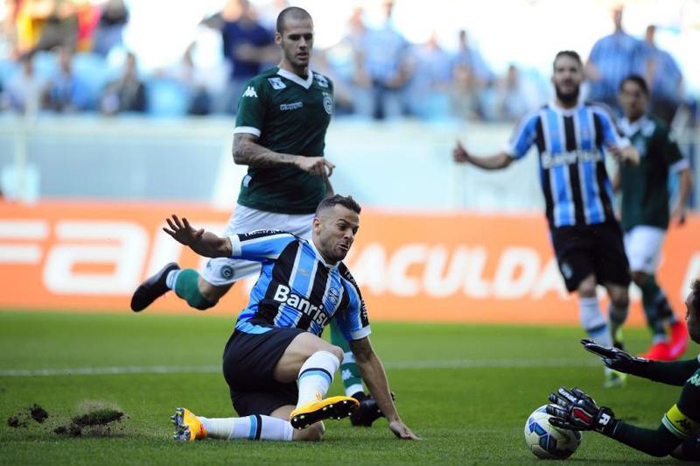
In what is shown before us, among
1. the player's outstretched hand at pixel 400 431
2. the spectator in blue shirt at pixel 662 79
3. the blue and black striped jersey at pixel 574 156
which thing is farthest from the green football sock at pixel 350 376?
the spectator in blue shirt at pixel 662 79

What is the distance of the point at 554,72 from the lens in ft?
32.3

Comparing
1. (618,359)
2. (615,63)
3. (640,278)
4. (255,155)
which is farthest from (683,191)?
(618,359)

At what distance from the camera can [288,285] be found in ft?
21.8

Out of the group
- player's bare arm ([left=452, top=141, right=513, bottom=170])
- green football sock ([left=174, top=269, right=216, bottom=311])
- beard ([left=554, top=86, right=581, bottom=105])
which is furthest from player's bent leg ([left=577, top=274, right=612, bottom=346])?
green football sock ([left=174, top=269, right=216, bottom=311])

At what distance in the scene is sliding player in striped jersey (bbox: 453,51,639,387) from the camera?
32.3 feet

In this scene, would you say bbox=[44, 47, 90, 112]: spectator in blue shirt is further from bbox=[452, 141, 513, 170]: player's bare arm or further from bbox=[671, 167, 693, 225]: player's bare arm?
bbox=[452, 141, 513, 170]: player's bare arm

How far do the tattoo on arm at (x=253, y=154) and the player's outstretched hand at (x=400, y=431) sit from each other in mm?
1823

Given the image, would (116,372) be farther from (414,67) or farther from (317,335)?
(414,67)

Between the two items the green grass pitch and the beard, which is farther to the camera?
the beard

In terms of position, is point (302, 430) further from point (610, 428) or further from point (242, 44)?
point (242, 44)

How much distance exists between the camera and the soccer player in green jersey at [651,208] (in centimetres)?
1220

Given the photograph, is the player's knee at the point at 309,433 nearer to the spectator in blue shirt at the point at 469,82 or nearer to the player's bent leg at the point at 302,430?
the player's bent leg at the point at 302,430

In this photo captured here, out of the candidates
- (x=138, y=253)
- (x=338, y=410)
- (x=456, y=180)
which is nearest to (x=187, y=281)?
(x=338, y=410)

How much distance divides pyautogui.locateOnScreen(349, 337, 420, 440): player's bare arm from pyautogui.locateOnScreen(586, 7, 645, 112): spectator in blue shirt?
36.8ft
